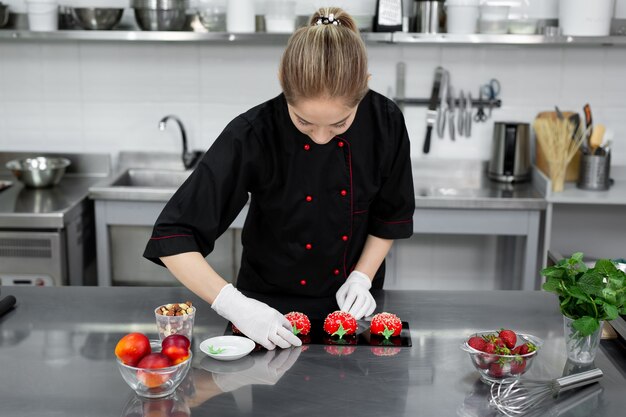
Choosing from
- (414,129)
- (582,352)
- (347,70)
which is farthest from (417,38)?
(582,352)

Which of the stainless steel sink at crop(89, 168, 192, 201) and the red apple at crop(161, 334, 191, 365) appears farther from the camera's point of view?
the stainless steel sink at crop(89, 168, 192, 201)

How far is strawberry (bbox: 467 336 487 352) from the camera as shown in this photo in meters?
1.79

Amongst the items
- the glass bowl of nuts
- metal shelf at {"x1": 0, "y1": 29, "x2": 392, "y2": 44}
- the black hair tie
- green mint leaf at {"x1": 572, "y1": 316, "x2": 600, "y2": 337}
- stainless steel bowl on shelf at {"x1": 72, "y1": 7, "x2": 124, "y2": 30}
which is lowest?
the glass bowl of nuts

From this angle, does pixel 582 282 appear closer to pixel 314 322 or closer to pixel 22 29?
pixel 314 322

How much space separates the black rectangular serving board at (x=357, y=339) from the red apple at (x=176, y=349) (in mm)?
334

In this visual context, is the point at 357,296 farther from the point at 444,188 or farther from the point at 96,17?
the point at 96,17

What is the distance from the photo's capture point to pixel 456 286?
14.8ft

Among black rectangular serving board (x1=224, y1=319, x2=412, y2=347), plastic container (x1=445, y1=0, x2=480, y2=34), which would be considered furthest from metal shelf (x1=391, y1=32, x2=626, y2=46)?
black rectangular serving board (x1=224, y1=319, x2=412, y2=347)

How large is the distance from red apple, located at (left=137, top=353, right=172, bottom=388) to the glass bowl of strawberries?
2.25 feet

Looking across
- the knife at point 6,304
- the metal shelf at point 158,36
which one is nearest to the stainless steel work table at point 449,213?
the metal shelf at point 158,36

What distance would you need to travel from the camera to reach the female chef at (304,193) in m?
1.96

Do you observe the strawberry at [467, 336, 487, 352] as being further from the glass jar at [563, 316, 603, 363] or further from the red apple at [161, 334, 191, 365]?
the red apple at [161, 334, 191, 365]

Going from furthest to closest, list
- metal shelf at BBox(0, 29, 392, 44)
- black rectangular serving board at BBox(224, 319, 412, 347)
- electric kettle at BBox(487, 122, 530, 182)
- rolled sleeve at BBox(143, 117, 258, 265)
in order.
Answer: electric kettle at BBox(487, 122, 530, 182) → metal shelf at BBox(0, 29, 392, 44) → rolled sleeve at BBox(143, 117, 258, 265) → black rectangular serving board at BBox(224, 319, 412, 347)

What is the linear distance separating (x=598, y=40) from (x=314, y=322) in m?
2.53
